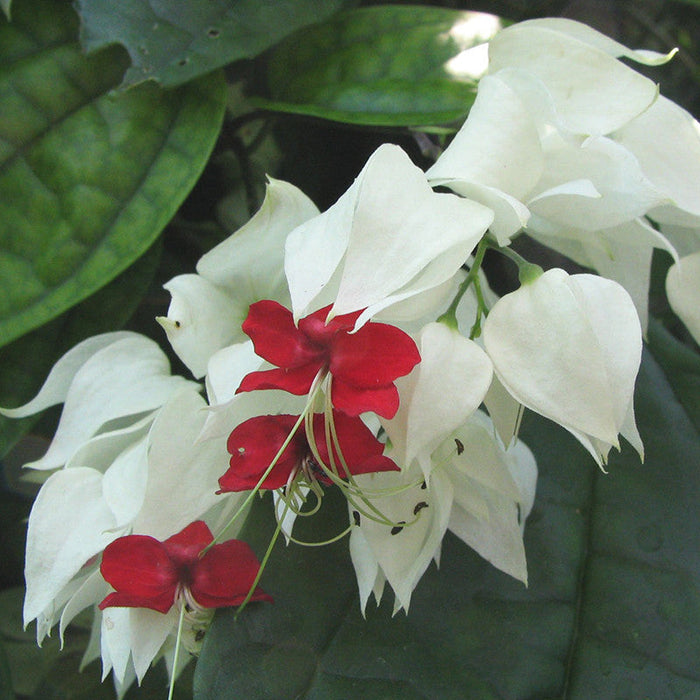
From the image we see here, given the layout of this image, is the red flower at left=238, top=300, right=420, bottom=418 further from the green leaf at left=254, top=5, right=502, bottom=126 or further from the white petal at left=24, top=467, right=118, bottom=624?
the green leaf at left=254, top=5, right=502, bottom=126

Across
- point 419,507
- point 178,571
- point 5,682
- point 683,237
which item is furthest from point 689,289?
point 5,682

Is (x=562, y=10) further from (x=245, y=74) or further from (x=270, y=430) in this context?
(x=270, y=430)

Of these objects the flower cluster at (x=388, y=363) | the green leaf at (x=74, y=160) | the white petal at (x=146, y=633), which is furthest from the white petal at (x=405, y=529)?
the green leaf at (x=74, y=160)

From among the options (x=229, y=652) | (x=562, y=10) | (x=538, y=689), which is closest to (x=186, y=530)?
(x=229, y=652)

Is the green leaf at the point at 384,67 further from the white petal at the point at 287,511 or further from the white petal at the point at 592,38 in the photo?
the white petal at the point at 287,511

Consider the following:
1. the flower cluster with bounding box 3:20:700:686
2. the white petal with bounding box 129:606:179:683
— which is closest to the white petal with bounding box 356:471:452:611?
the flower cluster with bounding box 3:20:700:686

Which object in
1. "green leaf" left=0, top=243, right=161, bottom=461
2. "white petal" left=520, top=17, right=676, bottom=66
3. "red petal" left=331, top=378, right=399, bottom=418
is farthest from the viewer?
"green leaf" left=0, top=243, right=161, bottom=461

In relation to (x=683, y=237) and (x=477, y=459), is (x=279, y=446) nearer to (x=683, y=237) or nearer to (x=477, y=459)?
(x=477, y=459)
